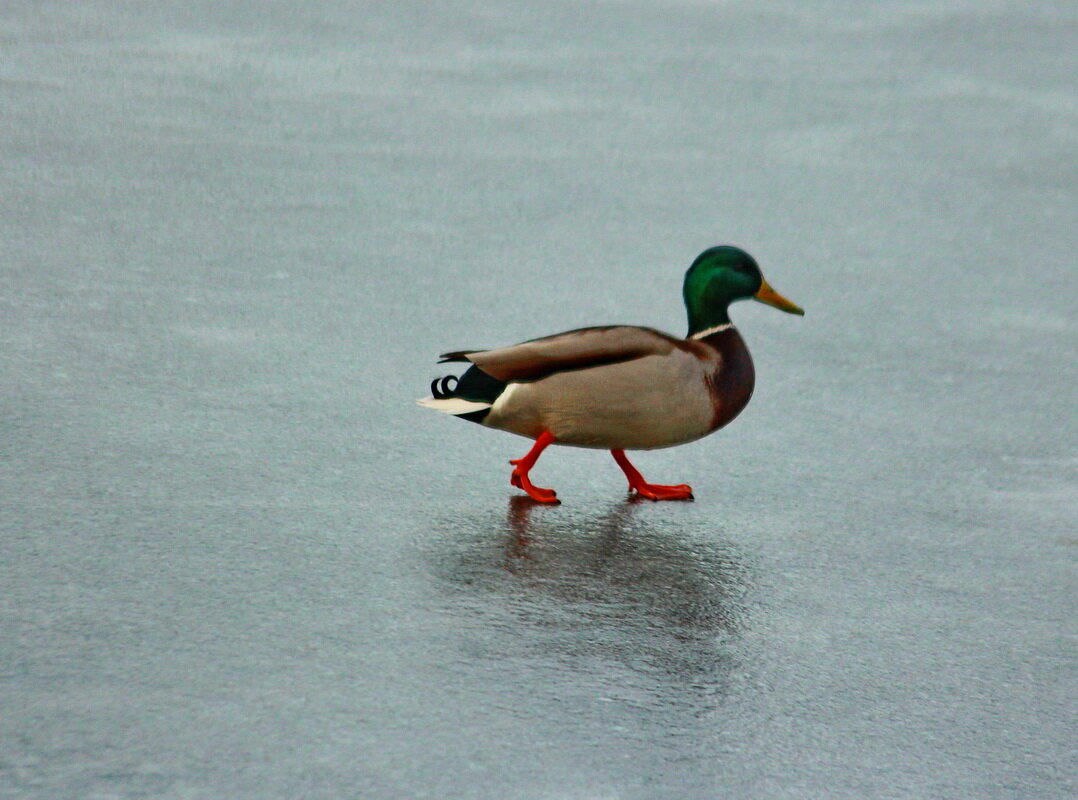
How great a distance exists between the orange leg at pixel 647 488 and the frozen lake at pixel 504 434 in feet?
0.34

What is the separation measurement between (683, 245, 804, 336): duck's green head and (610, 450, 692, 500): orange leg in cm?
44

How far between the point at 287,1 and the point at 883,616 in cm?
804

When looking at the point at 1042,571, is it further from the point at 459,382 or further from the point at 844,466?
the point at 459,382

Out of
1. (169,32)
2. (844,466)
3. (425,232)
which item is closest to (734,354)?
(844,466)

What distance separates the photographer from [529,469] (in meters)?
5.25

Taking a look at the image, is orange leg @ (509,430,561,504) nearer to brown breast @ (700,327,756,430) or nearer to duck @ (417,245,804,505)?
duck @ (417,245,804,505)

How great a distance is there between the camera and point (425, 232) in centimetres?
795

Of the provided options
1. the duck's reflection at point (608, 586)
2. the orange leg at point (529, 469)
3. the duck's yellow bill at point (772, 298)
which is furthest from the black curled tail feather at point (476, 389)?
the duck's yellow bill at point (772, 298)

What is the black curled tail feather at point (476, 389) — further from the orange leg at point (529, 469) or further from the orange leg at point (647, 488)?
the orange leg at point (647, 488)

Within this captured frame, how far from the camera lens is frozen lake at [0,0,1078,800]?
386 cm

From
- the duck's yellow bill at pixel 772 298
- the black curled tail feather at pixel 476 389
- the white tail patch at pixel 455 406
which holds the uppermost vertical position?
the duck's yellow bill at pixel 772 298

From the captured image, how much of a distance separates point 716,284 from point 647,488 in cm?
65

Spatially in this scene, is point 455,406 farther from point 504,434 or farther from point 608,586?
point 608,586

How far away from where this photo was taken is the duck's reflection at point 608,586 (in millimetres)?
4238
